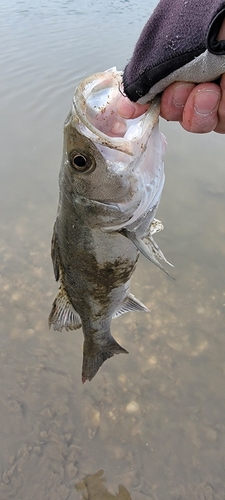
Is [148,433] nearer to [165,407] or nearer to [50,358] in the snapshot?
[165,407]

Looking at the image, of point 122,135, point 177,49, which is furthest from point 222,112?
point 122,135

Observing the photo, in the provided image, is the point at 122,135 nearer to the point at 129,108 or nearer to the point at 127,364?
the point at 129,108


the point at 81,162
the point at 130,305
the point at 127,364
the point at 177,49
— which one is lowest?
the point at 127,364

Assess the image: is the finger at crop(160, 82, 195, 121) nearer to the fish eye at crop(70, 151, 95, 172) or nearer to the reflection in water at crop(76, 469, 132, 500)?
the fish eye at crop(70, 151, 95, 172)

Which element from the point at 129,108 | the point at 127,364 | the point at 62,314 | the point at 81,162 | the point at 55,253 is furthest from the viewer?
the point at 127,364

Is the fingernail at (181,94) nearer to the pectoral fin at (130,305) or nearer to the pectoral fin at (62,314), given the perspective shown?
the pectoral fin at (62,314)

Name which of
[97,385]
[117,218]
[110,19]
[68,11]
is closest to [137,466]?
[97,385]

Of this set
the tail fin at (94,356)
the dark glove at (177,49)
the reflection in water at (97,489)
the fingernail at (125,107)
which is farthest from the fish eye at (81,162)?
the reflection in water at (97,489)
